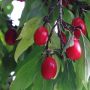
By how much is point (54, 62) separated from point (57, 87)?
0.30 meters

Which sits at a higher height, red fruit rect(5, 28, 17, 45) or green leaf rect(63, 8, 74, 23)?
green leaf rect(63, 8, 74, 23)

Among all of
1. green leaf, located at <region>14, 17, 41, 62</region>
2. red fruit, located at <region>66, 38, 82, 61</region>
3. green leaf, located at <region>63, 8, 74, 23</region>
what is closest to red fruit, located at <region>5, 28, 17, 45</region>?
green leaf, located at <region>63, 8, 74, 23</region>

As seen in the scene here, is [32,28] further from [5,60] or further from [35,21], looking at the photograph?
[5,60]

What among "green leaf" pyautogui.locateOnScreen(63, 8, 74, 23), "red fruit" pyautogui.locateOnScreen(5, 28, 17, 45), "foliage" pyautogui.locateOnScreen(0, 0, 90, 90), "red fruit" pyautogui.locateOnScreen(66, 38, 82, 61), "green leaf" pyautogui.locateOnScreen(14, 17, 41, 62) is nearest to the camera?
"red fruit" pyautogui.locateOnScreen(66, 38, 82, 61)

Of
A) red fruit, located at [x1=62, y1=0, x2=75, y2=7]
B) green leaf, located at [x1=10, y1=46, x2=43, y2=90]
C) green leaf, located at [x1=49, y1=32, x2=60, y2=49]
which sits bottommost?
green leaf, located at [x1=10, y1=46, x2=43, y2=90]

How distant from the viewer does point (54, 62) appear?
5.32ft

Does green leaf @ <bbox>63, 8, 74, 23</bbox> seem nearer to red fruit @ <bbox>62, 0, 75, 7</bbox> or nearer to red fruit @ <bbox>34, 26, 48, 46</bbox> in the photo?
red fruit @ <bbox>62, 0, 75, 7</bbox>

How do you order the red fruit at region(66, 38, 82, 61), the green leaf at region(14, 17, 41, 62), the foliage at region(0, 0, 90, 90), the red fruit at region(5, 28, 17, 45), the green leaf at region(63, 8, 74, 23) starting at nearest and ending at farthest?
the red fruit at region(66, 38, 82, 61) → the foliage at region(0, 0, 90, 90) → the green leaf at region(14, 17, 41, 62) → the green leaf at region(63, 8, 74, 23) → the red fruit at region(5, 28, 17, 45)

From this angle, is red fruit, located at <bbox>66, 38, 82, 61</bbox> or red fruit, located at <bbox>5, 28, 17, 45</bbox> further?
red fruit, located at <bbox>5, 28, 17, 45</bbox>

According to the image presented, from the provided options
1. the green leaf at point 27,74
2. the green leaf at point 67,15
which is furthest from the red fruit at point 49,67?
the green leaf at point 67,15

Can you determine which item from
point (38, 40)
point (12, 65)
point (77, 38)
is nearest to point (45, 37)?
point (38, 40)

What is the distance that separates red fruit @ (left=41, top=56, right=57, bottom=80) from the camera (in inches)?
62.2

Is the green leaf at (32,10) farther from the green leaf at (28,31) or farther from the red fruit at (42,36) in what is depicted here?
the red fruit at (42,36)

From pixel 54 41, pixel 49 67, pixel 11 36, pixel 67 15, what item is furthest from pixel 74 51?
pixel 11 36
